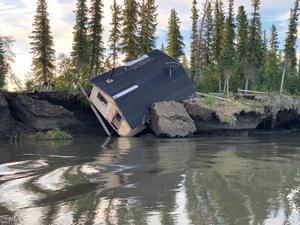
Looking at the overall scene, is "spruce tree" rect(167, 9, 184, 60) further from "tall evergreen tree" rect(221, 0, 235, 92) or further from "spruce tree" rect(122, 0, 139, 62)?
"spruce tree" rect(122, 0, 139, 62)

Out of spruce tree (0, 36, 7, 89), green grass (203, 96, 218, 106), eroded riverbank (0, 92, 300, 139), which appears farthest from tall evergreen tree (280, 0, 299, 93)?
spruce tree (0, 36, 7, 89)

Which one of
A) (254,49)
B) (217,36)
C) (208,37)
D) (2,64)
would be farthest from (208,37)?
(2,64)

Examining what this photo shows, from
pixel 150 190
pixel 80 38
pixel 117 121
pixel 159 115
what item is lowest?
pixel 150 190

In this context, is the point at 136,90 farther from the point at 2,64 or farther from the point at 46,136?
the point at 2,64

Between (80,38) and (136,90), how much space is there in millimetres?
17495

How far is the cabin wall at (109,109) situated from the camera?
33.6 m

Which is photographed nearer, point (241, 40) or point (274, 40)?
point (241, 40)

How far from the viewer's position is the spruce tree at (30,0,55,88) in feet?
162

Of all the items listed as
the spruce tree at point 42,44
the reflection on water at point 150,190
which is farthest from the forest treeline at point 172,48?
the reflection on water at point 150,190

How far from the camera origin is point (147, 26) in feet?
182

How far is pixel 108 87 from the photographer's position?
3478cm

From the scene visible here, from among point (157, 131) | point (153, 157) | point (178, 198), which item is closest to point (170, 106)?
point (157, 131)

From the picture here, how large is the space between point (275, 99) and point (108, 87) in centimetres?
1440

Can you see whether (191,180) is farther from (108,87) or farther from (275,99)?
(275,99)
